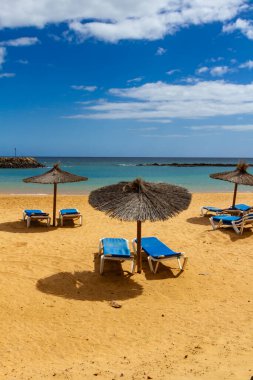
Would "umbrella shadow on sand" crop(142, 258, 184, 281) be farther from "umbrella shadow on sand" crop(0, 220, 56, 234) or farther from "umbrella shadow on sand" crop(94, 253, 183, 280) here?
"umbrella shadow on sand" crop(0, 220, 56, 234)

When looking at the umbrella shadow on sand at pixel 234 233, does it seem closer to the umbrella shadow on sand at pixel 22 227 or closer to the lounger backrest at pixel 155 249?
the lounger backrest at pixel 155 249

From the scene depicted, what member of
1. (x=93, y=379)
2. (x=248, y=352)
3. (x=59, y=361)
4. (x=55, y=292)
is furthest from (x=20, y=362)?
(x=248, y=352)

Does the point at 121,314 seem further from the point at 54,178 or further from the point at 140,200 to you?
the point at 54,178

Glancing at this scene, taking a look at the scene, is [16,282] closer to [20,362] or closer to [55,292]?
[55,292]

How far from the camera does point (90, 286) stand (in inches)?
241

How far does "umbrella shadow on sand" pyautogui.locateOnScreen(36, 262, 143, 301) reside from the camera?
5.76 m

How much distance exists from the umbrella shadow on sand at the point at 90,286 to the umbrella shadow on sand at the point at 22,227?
371cm

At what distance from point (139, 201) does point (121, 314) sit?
207 centimetres

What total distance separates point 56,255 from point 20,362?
3710 millimetres

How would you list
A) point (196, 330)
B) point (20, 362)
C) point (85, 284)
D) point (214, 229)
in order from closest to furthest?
point (20, 362)
point (196, 330)
point (85, 284)
point (214, 229)

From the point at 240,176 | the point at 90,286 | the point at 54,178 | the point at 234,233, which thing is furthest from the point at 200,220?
the point at 90,286

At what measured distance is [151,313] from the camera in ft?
17.2

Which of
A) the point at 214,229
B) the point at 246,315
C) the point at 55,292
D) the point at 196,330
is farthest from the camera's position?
the point at 214,229

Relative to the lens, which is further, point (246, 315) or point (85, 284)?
point (85, 284)
